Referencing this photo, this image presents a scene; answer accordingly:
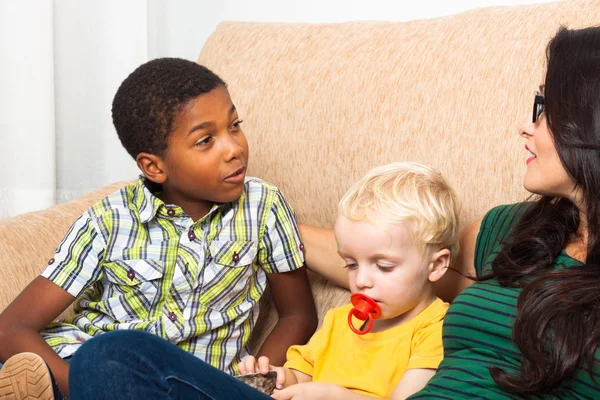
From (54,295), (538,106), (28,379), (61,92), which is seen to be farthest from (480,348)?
(61,92)

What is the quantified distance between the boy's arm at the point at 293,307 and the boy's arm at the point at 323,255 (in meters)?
0.04

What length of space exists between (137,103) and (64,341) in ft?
1.47

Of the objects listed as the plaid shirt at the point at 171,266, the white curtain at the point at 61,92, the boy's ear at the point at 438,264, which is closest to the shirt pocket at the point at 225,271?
the plaid shirt at the point at 171,266

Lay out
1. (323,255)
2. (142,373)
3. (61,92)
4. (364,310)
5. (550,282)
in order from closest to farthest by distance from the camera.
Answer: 1. (142,373)
2. (550,282)
3. (364,310)
4. (323,255)
5. (61,92)

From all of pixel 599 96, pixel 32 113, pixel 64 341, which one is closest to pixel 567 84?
pixel 599 96

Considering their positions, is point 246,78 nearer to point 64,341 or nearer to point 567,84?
point 64,341

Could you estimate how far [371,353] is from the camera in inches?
50.8

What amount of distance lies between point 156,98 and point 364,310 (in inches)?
20.5

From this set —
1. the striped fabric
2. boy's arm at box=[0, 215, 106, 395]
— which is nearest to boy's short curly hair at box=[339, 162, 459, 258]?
the striped fabric

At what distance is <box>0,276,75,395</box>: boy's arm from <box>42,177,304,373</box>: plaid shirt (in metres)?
Answer: 0.03

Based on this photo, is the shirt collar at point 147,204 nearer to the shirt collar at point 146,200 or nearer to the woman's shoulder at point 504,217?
the shirt collar at point 146,200

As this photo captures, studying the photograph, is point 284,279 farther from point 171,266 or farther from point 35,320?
point 35,320

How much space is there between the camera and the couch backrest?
4.59 ft

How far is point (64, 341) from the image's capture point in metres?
1.45
